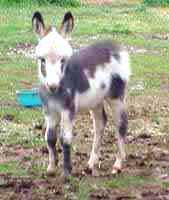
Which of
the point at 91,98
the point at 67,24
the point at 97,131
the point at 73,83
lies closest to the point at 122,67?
the point at 91,98

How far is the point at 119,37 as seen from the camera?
20.9m

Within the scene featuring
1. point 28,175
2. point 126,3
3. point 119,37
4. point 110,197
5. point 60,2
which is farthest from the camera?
point 126,3

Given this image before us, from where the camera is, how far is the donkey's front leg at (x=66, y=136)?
902cm

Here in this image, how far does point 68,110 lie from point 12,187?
37.9 inches

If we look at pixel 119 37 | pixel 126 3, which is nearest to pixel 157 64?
pixel 119 37

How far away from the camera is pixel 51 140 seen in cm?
933

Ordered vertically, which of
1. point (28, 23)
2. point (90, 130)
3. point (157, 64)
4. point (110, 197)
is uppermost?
point (28, 23)

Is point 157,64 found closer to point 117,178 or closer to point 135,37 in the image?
point 135,37

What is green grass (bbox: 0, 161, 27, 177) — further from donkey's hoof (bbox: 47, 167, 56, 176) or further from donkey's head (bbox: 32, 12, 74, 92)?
donkey's head (bbox: 32, 12, 74, 92)

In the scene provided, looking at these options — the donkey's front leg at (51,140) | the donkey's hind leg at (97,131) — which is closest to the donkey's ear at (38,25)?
the donkey's front leg at (51,140)

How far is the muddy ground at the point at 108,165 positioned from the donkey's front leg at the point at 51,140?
83 mm

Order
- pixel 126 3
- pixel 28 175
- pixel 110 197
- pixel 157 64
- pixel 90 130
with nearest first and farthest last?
pixel 110 197
pixel 28 175
pixel 90 130
pixel 157 64
pixel 126 3

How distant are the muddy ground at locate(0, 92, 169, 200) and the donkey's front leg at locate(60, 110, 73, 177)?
0.46 feet

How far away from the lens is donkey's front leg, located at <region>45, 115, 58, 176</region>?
9.25 m
